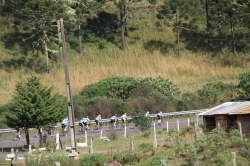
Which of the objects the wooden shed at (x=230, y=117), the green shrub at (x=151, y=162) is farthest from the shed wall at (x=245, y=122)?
the green shrub at (x=151, y=162)

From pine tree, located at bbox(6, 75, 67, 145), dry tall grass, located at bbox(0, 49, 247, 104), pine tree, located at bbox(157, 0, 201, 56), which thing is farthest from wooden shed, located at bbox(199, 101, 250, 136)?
pine tree, located at bbox(157, 0, 201, 56)

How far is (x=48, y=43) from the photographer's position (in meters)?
70.5

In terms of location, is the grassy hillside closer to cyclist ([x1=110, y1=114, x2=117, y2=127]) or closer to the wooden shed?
cyclist ([x1=110, y1=114, x2=117, y2=127])

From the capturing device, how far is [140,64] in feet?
233

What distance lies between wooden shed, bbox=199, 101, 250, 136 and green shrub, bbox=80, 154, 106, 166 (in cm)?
878

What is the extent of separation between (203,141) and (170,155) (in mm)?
1726

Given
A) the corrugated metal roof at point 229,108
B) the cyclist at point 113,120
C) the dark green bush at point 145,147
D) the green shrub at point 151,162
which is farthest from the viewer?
the cyclist at point 113,120

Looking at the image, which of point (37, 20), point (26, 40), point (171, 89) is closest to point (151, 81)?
point (171, 89)

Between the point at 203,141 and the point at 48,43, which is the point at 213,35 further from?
the point at 203,141

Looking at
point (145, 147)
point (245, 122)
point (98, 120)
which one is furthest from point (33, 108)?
point (245, 122)

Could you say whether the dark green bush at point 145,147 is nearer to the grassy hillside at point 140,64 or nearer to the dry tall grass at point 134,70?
the dry tall grass at point 134,70

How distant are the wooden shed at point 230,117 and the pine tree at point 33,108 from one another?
925 cm

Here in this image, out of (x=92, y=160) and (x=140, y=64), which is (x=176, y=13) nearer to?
(x=140, y=64)

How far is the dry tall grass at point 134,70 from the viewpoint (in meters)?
63.9
